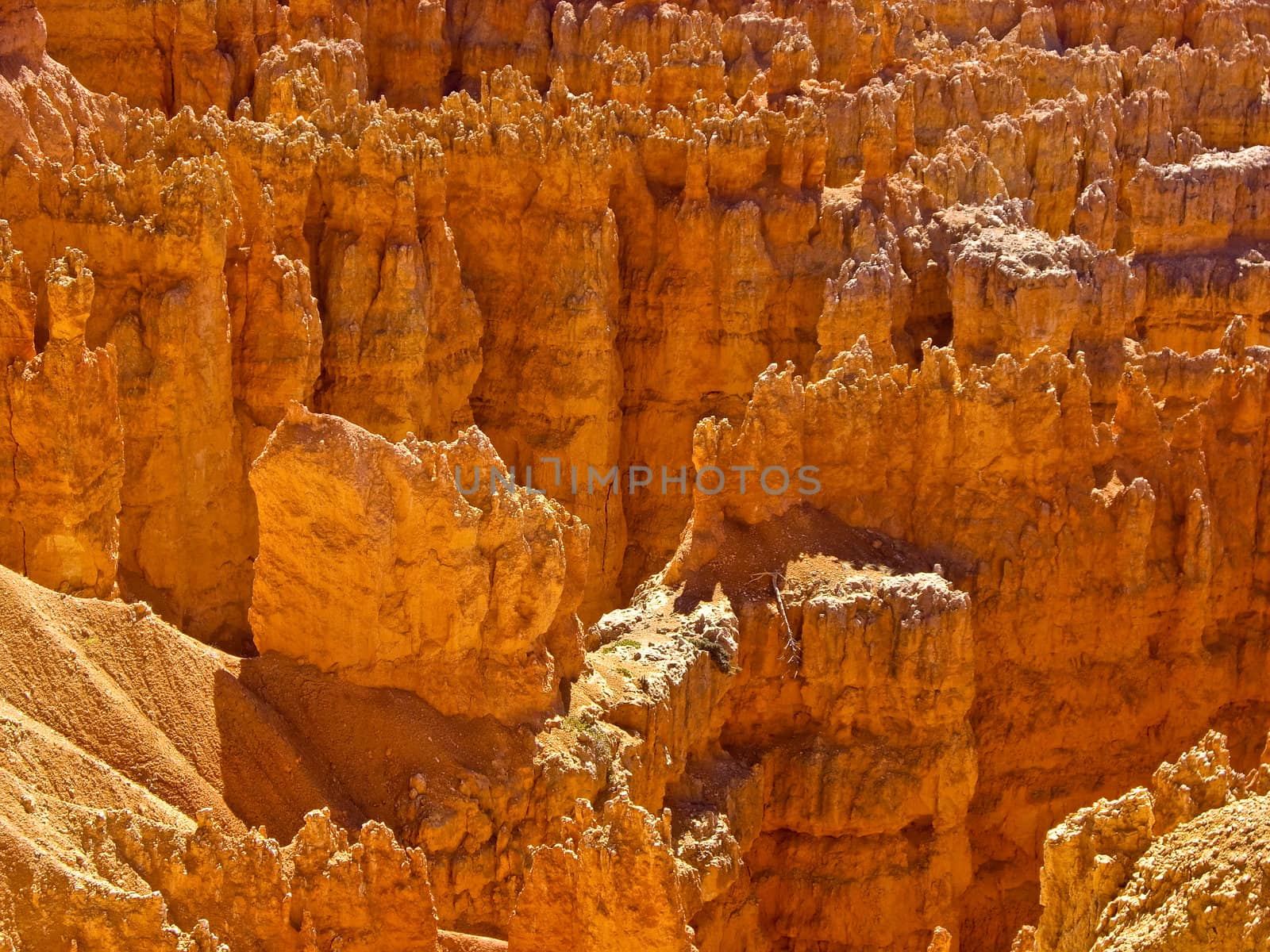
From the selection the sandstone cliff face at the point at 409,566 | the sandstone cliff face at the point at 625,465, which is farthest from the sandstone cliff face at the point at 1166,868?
the sandstone cliff face at the point at 409,566

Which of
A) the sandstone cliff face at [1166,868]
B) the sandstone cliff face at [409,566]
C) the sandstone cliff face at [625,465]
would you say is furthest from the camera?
the sandstone cliff face at [409,566]

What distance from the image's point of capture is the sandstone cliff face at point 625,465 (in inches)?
736

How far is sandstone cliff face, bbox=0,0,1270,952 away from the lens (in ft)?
61.3

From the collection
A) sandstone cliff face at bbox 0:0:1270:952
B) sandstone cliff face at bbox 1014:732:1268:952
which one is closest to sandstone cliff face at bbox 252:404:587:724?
sandstone cliff face at bbox 0:0:1270:952

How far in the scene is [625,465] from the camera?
3394 cm

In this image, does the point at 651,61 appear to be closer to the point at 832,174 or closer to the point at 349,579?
the point at 832,174

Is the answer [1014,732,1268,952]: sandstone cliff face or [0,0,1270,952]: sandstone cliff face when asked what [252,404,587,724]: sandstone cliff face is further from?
[1014,732,1268,952]: sandstone cliff face

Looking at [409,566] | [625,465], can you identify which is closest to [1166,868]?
[409,566]

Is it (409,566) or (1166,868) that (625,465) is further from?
(1166,868)

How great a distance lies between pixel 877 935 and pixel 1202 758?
10352mm

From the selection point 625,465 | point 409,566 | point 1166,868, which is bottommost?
point 625,465

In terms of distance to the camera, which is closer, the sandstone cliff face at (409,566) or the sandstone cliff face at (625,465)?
the sandstone cliff face at (625,465)

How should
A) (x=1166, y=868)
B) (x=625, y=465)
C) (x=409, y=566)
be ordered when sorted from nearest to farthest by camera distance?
1. (x=1166, y=868)
2. (x=409, y=566)
3. (x=625, y=465)

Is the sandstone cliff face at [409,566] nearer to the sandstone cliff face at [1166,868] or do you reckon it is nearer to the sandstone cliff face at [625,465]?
the sandstone cliff face at [625,465]
